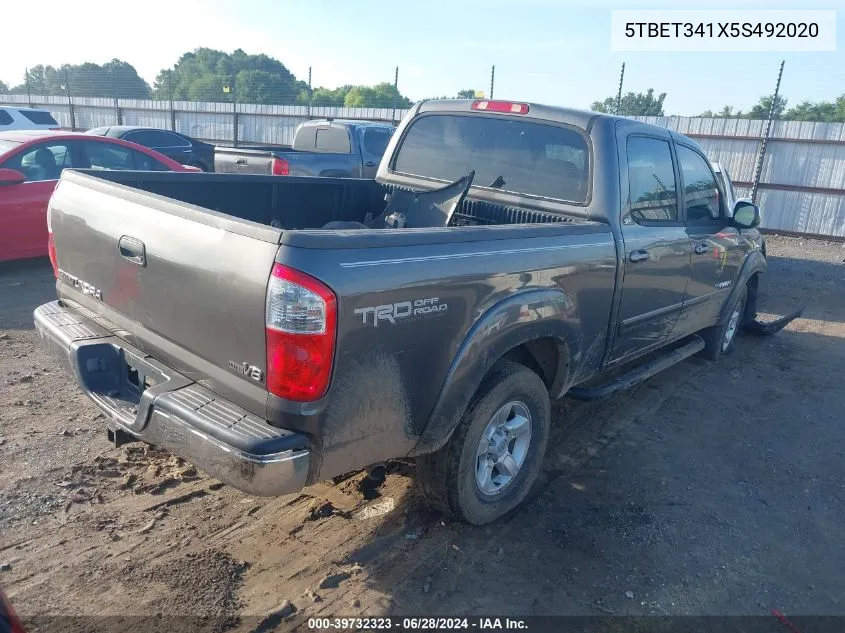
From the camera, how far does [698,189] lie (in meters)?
4.88

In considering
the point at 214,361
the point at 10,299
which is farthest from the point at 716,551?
the point at 10,299

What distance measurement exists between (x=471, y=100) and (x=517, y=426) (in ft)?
7.73

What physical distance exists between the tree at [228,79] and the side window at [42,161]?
14.3 m

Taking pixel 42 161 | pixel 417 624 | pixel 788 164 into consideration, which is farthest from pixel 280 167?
pixel 788 164

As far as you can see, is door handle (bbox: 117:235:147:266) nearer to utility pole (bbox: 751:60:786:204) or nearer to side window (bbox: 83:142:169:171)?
side window (bbox: 83:142:169:171)

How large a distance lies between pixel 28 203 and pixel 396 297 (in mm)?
6203

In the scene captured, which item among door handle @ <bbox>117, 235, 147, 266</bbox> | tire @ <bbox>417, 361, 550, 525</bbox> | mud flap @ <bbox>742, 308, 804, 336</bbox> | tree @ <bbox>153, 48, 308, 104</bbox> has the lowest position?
mud flap @ <bbox>742, 308, 804, 336</bbox>

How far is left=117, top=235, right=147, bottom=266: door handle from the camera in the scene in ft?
9.04

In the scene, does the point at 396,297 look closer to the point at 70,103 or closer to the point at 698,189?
the point at 698,189

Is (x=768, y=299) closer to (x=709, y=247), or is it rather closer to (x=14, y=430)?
(x=709, y=247)

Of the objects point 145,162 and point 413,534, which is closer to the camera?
point 413,534

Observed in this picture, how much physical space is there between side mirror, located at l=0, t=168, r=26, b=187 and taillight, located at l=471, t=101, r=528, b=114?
510cm

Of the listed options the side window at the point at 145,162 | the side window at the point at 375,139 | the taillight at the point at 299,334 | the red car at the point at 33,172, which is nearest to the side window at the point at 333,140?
the side window at the point at 375,139

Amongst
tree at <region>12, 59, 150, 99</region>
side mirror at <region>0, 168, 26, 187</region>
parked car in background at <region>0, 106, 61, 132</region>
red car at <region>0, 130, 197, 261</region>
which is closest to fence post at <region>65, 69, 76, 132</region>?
tree at <region>12, 59, 150, 99</region>
